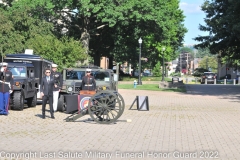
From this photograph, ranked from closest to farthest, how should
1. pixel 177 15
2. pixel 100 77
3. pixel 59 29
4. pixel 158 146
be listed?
pixel 158 146, pixel 100 77, pixel 59 29, pixel 177 15

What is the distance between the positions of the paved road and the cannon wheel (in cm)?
34

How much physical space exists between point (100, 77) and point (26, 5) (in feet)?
83.9

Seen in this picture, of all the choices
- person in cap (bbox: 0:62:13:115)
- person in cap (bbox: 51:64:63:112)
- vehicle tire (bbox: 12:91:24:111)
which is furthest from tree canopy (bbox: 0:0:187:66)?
person in cap (bbox: 0:62:13:115)

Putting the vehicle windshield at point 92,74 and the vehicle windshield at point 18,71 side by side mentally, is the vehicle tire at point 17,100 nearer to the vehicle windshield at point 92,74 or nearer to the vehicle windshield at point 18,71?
the vehicle windshield at point 18,71

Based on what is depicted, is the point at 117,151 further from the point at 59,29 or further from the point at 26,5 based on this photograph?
the point at 59,29

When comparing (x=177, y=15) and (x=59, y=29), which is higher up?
(x=177, y=15)

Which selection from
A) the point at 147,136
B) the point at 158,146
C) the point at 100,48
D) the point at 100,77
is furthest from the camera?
the point at 100,48

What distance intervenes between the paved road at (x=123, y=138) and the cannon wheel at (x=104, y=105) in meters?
0.34

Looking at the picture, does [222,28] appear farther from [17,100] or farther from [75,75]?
[17,100]

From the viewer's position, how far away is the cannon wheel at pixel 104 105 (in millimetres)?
13781

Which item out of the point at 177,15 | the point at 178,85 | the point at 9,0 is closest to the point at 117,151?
the point at 178,85

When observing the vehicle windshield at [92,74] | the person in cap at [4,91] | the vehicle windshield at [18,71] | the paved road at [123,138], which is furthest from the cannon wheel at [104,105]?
the vehicle windshield at [18,71]

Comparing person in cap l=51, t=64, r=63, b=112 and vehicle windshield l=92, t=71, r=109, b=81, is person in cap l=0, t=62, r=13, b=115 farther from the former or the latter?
vehicle windshield l=92, t=71, r=109, b=81

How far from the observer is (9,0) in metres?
53.0
